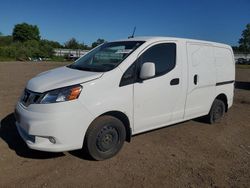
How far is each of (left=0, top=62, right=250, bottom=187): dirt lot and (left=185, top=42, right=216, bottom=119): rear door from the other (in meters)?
0.58

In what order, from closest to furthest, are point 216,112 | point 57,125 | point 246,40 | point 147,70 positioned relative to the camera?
point 57,125 → point 147,70 → point 216,112 → point 246,40

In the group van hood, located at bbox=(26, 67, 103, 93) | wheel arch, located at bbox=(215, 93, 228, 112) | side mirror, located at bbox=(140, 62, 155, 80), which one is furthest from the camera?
wheel arch, located at bbox=(215, 93, 228, 112)

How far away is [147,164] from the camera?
4105 mm

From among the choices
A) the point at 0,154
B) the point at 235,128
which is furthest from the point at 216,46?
the point at 0,154

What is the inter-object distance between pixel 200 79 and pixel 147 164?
86.5 inches

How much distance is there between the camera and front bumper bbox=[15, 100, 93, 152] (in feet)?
11.9

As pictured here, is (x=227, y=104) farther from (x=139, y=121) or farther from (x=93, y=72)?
(x=93, y=72)

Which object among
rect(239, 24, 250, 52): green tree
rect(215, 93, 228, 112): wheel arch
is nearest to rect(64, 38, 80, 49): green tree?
rect(239, 24, 250, 52): green tree

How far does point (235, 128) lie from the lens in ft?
20.2

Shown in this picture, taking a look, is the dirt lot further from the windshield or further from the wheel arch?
the windshield

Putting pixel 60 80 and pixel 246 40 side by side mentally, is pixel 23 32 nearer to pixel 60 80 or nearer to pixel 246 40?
pixel 246 40

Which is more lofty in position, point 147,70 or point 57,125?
point 147,70

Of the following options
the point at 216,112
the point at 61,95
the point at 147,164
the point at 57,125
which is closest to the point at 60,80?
the point at 61,95

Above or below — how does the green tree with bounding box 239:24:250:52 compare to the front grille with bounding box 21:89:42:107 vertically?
above
